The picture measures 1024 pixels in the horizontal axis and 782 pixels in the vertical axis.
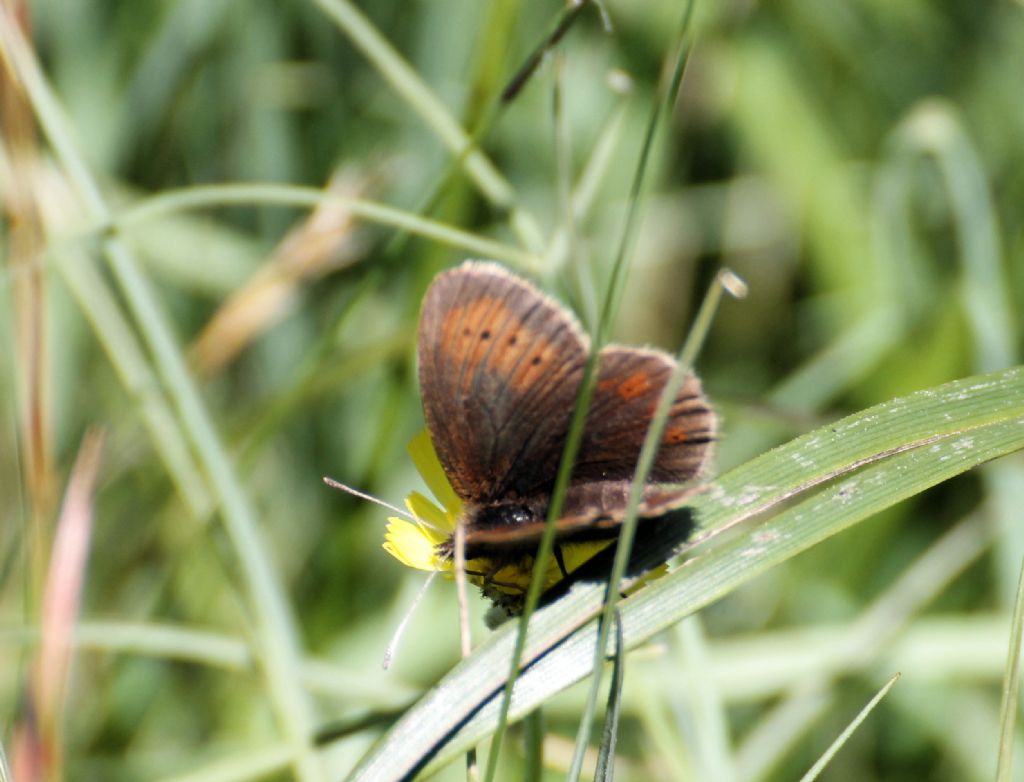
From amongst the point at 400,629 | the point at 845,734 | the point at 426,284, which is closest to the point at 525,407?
the point at 400,629

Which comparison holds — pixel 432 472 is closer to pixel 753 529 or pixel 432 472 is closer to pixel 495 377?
pixel 495 377

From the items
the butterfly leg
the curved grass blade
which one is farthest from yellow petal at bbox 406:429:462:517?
the curved grass blade

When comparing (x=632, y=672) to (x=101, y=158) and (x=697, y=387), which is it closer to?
(x=697, y=387)

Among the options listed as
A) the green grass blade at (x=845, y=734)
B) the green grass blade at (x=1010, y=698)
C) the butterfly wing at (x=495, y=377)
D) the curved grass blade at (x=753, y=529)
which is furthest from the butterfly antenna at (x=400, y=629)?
the green grass blade at (x=1010, y=698)

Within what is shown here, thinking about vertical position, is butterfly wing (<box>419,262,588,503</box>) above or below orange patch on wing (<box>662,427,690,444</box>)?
above

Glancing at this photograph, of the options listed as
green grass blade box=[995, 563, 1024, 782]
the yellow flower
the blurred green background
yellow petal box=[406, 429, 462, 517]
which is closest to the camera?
green grass blade box=[995, 563, 1024, 782]

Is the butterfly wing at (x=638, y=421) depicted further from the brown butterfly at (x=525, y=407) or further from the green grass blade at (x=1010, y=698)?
the green grass blade at (x=1010, y=698)

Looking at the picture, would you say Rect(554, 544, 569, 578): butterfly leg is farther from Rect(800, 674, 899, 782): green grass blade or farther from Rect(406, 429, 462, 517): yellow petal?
Rect(800, 674, 899, 782): green grass blade
